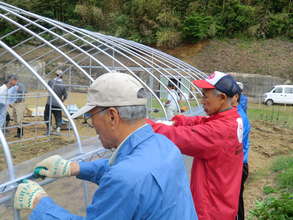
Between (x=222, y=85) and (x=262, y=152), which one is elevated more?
(x=222, y=85)

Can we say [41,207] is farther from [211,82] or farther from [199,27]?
[199,27]

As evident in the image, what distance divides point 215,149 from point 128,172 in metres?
1.14

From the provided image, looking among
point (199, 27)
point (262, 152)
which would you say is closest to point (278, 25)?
point (199, 27)

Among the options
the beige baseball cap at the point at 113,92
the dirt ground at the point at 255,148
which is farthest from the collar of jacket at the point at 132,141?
the dirt ground at the point at 255,148

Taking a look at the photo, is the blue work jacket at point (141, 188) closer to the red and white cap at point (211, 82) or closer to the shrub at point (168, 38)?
the red and white cap at point (211, 82)

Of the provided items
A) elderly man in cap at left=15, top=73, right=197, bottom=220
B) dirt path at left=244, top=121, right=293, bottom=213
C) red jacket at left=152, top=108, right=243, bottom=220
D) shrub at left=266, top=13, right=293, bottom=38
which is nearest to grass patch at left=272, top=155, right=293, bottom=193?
dirt path at left=244, top=121, right=293, bottom=213

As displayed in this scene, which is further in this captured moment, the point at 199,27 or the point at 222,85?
the point at 199,27

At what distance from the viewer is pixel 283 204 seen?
3.51 meters

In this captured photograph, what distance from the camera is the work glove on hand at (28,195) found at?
1366 mm

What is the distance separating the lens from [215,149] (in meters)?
2.08

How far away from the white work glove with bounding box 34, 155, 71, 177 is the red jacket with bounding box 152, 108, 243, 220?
2.20ft

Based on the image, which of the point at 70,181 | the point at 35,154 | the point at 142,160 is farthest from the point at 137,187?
the point at 35,154

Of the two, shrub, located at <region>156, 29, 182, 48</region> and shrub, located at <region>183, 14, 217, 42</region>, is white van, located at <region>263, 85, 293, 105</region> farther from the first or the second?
shrub, located at <region>156, 29, 182, 48</region>

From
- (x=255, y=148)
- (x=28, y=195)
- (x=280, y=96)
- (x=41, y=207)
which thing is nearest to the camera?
(x=41, y=207)
